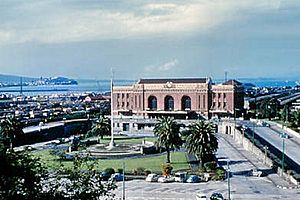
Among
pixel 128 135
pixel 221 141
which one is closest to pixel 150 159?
pixel 221 141

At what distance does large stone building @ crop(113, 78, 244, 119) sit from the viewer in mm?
122312

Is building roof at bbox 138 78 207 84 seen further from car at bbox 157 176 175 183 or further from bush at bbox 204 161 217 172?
car at bbox 157 176 175 183

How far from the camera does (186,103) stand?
414 feet

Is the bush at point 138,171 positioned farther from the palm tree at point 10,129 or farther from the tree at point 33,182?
the tree at point 33,182

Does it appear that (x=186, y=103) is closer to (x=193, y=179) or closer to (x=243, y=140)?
(x=243, y=140)

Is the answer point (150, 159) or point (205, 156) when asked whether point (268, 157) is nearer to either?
point (205, 156)

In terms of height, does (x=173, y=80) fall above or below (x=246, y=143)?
above

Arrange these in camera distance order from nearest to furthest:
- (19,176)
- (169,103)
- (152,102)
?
(19,176), (169,103), (152,102)

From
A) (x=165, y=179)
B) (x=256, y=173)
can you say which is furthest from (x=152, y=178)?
(x=256, y=173)

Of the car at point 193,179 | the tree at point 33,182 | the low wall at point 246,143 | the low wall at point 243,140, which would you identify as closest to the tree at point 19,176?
the tree at point 33,182

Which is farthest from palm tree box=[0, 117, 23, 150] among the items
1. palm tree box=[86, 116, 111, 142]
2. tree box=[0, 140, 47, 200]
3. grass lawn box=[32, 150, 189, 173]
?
tree box=[0, 140, 47, 200]

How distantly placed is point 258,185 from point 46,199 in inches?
1374

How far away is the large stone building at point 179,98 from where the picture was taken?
12231 centimetres

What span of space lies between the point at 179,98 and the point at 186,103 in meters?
1.88
